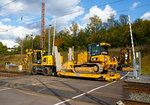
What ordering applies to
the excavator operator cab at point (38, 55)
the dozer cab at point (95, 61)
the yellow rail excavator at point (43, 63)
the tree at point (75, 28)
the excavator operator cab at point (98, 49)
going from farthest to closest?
the tree at point (75, 28) → the excavator operator cab at point (38, 55) → the yellow rail excavator at point (43, 63) → the excavator operator cab at point (98, 49) → the dozer cab at point (95, 61)

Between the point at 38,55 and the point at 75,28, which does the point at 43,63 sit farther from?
the point at 75,28

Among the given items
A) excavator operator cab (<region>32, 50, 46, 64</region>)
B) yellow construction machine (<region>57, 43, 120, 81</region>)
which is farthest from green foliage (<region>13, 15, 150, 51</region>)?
yellow construction machine (<region>57, 43, 120, 81</region>)

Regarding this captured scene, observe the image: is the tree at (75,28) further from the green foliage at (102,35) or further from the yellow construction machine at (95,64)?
the yellow construction machine at (95,64)

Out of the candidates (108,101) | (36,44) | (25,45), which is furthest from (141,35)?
(25,45)

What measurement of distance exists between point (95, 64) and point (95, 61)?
47cm

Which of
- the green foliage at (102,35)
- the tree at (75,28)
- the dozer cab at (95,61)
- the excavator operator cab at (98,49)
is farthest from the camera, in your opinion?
the tree at (75,28)

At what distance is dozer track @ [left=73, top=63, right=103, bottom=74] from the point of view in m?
13.2

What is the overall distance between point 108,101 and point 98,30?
1839 inches

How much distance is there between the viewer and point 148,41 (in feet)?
151

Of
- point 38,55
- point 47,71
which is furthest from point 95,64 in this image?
point 38,55

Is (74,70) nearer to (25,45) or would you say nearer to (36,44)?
(36,44)

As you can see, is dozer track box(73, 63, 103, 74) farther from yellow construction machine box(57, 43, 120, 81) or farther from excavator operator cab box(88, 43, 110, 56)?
excavator operator cab box(88, 43, 110, 56)

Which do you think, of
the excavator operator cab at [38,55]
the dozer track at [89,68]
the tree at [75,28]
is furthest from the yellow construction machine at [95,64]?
the tree at [75,28]

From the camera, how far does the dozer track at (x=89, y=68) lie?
13.2 metres
